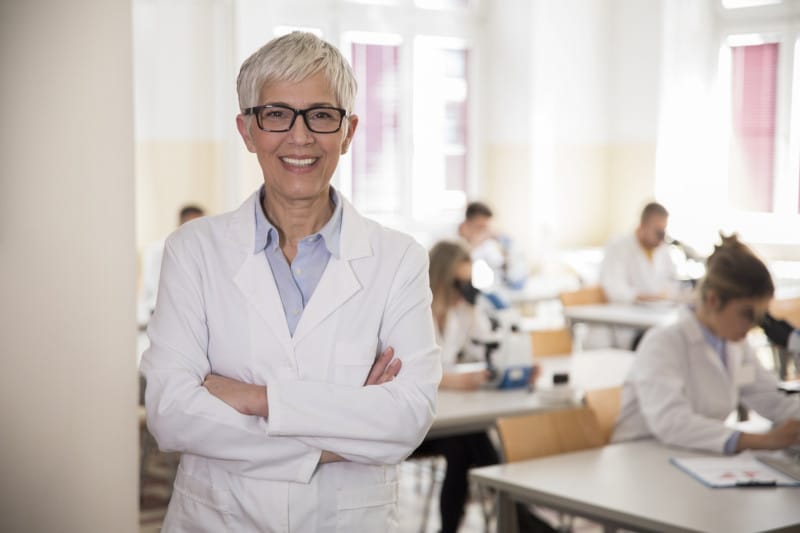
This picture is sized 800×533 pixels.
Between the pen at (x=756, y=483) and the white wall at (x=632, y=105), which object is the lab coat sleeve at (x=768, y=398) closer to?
the pen at (x=756, y=483)

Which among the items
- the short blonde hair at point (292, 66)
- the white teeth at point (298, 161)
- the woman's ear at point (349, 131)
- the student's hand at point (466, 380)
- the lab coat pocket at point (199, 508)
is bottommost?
the student's hand at point (466, 380)

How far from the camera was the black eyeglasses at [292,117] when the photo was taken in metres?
1.95

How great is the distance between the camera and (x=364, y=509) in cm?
197

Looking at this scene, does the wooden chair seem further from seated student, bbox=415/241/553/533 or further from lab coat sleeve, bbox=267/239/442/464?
lab coat sleeve, bbox=267/239/442/464

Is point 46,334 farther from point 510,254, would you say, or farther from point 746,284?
point 510,254

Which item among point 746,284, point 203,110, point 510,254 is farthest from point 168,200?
point 746,284

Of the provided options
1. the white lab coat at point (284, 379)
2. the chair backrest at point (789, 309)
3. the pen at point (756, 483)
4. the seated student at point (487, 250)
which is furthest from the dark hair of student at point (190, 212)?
the white lab coat at point (284, 379)

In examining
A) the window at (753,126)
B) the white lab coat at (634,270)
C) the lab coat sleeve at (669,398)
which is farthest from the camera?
the window at (753,126)

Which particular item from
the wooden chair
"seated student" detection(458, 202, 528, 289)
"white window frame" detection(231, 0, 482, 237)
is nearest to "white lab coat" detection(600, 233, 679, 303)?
"seated student" detection(458, 202, 528, 289)

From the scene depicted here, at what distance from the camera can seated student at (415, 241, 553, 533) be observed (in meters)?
4.14

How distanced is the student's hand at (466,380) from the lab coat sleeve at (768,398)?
1.01m

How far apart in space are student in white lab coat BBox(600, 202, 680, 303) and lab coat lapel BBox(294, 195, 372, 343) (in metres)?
5.23

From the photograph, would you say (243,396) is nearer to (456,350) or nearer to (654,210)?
(456,350)

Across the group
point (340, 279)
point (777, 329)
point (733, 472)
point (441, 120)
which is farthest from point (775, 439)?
point (441, 120)
